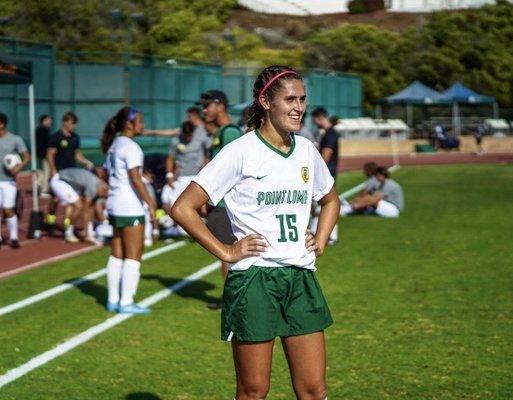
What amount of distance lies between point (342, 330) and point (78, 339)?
91.6 inches

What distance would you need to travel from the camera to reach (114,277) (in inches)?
440

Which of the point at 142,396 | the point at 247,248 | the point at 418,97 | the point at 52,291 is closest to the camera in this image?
the point at 247,248

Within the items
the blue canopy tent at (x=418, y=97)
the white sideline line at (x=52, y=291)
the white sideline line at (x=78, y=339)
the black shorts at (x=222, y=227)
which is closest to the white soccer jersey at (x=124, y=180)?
the white sideline line at (x=78, y=339)

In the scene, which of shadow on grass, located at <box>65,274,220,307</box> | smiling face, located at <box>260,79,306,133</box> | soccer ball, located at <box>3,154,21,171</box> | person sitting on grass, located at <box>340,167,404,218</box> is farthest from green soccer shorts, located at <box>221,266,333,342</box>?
person sitting on grass, located at <box>340,167,404,218</box>

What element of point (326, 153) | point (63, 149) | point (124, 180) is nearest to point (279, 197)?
point (124, 180)

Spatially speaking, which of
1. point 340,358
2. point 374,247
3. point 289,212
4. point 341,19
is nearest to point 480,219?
point 374,247

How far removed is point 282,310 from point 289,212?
48cm

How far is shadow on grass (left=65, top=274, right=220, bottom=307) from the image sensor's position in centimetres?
1201

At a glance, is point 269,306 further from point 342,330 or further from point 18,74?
point 18,74

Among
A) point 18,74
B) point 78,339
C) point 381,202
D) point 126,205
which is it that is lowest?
point 78,339

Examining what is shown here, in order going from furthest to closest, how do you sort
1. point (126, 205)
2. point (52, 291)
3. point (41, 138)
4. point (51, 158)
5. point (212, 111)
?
point (41, 138) < point (51, 158) < point (52, 291) < point (126, 205) < point (212, 111)

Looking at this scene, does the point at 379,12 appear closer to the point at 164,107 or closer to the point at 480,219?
the point at 164,107

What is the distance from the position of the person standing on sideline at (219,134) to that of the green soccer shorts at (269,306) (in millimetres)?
4167

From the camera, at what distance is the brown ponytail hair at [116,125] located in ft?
35.7
